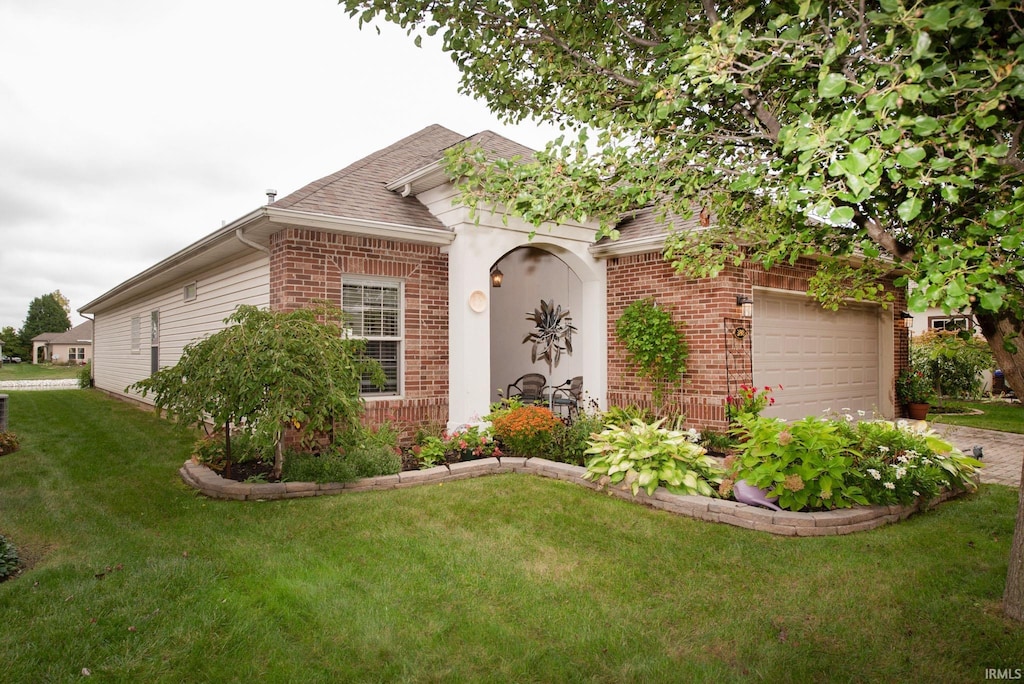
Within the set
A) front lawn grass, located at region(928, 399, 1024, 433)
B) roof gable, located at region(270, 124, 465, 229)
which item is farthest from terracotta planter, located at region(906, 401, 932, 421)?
roof gable, located at region(270, 124, 465, 229)

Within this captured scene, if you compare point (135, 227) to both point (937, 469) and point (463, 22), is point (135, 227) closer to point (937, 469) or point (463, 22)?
point (463, 22)

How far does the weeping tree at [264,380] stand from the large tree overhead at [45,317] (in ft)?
254

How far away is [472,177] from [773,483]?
3697 millimetres

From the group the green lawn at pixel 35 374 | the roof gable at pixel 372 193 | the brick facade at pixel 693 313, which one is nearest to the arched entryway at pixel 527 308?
the brick facade at pixel 693 313

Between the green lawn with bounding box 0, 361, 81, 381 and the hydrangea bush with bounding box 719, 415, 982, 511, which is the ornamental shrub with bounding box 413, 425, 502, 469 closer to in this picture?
the hydrangea bush with bounding box 719, 415, 982, 511

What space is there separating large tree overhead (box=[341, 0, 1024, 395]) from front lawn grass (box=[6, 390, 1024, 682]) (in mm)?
1634

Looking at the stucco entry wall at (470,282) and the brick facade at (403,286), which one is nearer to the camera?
the brick facade at (403,286)

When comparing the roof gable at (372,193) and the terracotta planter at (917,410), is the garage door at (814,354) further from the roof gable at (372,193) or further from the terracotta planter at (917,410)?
the roof gable at (372,193)

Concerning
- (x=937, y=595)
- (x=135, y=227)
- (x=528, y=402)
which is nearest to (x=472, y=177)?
(x=937, y=595)

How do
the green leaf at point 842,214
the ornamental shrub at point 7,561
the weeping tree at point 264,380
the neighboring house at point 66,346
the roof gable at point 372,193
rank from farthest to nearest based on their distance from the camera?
the neighboring house at point 66,346 → the roof gable at point 372,193 → the weeping tree at point 264,380 → the ornamental shrub at point 7,561 → the green leaf at point 842,214

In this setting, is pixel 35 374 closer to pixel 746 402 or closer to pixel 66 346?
pixel 66 346

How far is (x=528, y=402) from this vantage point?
34.1 ft

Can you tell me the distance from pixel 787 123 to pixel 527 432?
4.70m

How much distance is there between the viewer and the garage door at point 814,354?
29.0 feet
